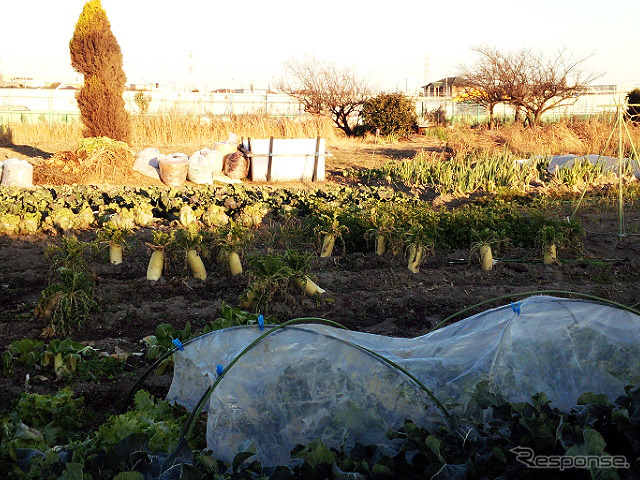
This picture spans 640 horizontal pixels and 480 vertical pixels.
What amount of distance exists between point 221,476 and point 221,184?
9.74 meters

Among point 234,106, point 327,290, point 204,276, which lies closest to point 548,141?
point 327,290

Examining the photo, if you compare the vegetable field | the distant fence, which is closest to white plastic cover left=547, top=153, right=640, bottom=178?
the vegetable field

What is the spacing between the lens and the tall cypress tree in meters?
13.4

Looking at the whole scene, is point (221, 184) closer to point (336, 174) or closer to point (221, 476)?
point (336, 174)

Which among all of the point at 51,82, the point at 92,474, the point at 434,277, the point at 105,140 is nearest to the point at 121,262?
the point at 434,277

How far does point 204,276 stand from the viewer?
18.2 ft

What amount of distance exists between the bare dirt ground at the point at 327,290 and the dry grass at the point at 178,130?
10298mm

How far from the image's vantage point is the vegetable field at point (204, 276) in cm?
351

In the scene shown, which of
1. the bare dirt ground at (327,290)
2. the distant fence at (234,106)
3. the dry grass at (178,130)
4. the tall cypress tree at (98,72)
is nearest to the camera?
the bare dirt ground at (327,290)

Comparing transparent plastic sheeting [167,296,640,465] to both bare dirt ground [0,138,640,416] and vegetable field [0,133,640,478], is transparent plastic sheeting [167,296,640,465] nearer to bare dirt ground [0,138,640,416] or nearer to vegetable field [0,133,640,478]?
vegetable field [0,133,640,478]

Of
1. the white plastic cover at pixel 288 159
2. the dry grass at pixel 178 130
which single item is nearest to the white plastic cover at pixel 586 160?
the white plastic cover at pixel 288 159

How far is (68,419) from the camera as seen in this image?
9.93 ft

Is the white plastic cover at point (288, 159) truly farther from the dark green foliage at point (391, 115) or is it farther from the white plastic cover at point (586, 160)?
the dark green foliage at point (391, 115)

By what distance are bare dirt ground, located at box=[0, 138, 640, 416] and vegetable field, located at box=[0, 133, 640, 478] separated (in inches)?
0.6
